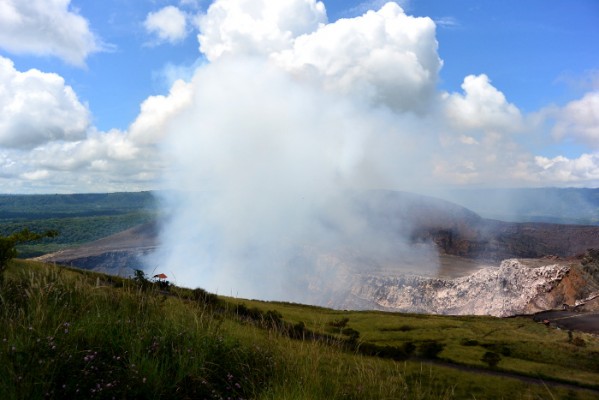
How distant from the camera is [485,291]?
9894 cm

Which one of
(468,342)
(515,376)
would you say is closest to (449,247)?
(468,342)

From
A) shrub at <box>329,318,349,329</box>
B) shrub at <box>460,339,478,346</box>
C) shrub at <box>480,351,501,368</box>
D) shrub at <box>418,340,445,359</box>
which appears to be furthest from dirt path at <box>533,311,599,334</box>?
shrub at <box>329,318,349,329</box>

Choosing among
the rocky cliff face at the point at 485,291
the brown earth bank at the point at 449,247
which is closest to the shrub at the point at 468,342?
the rocky cliff face at the point at 485,291

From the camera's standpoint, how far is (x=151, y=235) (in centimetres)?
19788

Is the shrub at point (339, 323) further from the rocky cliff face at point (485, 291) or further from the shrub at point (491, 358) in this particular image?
the rocky cliff face at point (485, 291)

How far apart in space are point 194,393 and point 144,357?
3.05ft

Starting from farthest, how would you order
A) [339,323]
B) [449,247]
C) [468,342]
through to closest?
[449,247] → [339,323] → [468,342]

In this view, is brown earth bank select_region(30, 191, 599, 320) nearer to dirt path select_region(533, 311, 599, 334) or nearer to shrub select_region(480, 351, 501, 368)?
dirt path select_region(533, 311, 599, 334)

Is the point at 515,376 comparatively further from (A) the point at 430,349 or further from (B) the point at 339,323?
(B) the point at 339,323

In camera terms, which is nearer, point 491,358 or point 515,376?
point 515,376

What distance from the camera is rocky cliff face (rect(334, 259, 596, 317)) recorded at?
3366 inches

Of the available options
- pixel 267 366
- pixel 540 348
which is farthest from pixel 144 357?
pixel 540 348

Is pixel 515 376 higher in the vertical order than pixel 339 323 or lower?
higher

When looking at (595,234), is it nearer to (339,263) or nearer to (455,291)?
(455,291)
